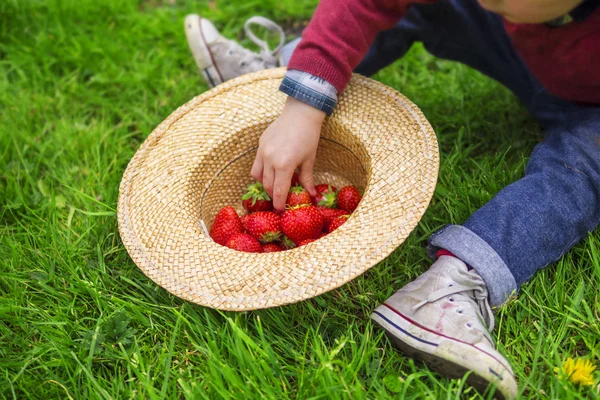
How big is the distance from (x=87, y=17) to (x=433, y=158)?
155 cm

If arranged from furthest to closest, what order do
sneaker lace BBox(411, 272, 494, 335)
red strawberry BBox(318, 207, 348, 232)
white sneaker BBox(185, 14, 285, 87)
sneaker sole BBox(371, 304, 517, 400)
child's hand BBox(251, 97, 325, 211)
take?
1. white sneaker BBox(185, 14, 285, 87)
2. red strawberry BBox(318, 207, 348, 232)
3. child's hand BBox(251, 97, 325, 211)
4. sneaker lace BBox(411, 272, 494, 335)
5. sneaker sole BBox(371, 304, 517, 400)

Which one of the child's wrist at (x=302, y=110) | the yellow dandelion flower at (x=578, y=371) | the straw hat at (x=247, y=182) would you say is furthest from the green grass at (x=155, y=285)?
the child's wrist at (x=302, y=110)

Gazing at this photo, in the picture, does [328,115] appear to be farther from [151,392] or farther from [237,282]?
[151,392]

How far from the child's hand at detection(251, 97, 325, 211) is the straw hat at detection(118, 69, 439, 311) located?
9 cm

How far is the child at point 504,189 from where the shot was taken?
45.1 inches

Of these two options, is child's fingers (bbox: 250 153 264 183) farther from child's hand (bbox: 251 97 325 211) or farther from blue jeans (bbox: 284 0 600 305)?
blue jeans (bbox: 284 0 600 305)

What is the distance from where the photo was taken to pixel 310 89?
1.31m

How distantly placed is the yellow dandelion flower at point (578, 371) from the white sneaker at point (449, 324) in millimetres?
114

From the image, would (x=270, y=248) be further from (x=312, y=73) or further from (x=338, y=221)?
(x=312, y=73)

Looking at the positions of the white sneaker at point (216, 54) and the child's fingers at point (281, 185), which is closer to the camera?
the child's fingers at point (281, 185)

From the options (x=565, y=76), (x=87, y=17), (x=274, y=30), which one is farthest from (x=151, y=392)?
(x=87, y=17)

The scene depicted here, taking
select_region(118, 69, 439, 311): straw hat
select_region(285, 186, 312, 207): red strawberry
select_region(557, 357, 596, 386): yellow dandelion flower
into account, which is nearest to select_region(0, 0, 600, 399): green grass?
select_region(557, 357, 596, 386): yellow dandelion flower

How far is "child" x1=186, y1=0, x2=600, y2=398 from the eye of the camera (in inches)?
45.1

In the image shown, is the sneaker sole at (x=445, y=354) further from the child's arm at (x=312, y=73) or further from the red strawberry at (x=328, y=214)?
the child's arm at (x=312, y=73)
